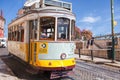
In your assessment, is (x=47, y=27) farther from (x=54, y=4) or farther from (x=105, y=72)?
(x=105, y=72)

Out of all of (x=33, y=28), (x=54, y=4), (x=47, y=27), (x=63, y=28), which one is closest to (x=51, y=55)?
(x=47, y=27)

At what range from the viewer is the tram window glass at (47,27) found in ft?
35.0

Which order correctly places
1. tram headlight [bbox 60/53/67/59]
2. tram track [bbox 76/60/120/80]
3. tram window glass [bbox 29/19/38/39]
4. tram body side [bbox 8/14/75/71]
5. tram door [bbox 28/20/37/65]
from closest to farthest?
tram body side [bbox 8/14/75/71] < tram headlight [bbox 60/53/67/59] < tram door [bbox 28/20/37/65] < tram window glass [bbox 29/19/38/39] < tram track [bbox 76/60/120/80]

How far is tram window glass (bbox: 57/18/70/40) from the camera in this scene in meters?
10.7

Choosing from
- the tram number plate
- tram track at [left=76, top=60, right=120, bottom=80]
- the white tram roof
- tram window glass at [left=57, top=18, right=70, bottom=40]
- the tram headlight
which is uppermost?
the white tram roof

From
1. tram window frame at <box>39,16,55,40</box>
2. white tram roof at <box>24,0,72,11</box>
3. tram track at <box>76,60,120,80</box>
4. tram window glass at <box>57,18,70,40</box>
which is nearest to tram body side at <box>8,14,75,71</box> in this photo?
tram window glass at <box>57,18,70,40</box>

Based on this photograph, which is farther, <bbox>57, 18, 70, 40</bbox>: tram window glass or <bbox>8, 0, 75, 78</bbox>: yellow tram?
<bbox>57, 18, 70, 40</bbox>: tram window glass

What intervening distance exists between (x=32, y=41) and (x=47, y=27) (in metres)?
1.12

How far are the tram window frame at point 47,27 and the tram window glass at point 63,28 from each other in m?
0.30

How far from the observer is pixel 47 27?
10750 mm

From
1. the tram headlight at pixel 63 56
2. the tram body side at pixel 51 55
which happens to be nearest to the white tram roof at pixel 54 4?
the tram body side at pixel 51 55

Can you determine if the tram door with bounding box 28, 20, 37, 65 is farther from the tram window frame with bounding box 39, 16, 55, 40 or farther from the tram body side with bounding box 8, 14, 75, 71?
the tram window frame with bounding box 39, 16, 55, 40

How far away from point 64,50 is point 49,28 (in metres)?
1.31

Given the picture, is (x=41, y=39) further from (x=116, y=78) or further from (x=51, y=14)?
(x=116, y=78)
